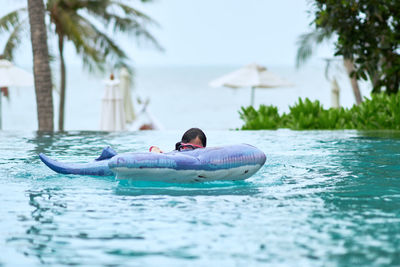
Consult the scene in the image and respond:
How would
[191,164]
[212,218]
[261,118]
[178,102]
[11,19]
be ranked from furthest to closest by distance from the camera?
[178,102], [11,19], [261,118], [191,164], [212,218]

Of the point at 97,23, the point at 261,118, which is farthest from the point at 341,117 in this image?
the point at 97,23

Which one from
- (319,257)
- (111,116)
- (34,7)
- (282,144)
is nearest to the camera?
(319,257)

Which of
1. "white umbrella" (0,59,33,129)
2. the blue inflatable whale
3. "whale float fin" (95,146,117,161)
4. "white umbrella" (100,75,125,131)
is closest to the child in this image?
the blue inflatable whale

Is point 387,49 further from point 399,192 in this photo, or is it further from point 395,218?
point 395,218

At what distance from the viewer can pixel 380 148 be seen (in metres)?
11.4

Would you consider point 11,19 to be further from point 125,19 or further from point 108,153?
point 108,153

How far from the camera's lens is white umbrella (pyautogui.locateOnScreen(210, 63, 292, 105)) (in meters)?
24.6

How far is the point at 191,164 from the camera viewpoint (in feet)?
24.0

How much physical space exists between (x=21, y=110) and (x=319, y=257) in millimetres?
93810

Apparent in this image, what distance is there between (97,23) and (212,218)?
2339 centimetres

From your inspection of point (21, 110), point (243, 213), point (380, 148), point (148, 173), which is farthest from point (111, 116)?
point (21, 110)

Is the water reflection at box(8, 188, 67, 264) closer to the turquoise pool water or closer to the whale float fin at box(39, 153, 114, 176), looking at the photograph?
the turquoise pool water

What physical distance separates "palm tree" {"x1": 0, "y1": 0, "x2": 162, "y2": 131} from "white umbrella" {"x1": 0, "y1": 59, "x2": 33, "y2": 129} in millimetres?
5086

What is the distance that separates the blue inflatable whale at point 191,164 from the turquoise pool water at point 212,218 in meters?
0.12
